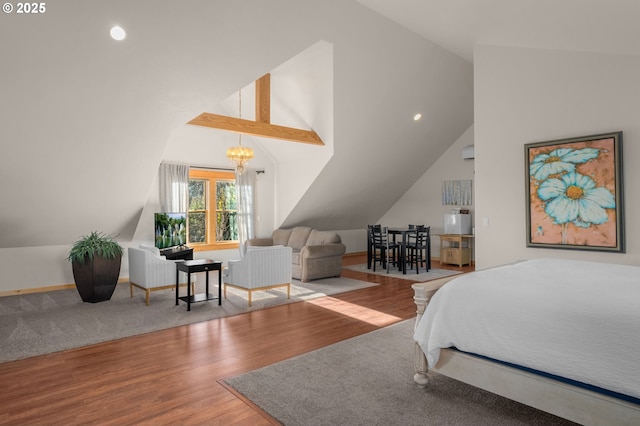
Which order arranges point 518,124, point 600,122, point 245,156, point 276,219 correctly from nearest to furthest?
Result: point 600,122 → point 518,124 → point 245,156 → point 276,219

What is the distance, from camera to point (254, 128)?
21.4 feet

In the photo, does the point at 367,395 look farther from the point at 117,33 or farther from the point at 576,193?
the point at 117,33

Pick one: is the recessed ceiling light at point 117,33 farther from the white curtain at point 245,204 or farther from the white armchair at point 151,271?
the white curtain at point 245,204

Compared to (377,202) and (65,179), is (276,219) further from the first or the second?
(65,179)

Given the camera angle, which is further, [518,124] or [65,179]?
[65,179]

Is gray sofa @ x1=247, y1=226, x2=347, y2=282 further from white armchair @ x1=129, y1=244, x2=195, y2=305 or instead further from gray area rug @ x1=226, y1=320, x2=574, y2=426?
gray area rug @ x1=226, y1=320, x2=574, y2=426

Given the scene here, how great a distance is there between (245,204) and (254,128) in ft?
8.23

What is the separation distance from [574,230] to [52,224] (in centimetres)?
716

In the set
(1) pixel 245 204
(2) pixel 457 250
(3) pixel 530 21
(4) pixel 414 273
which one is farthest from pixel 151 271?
(2) pixel 457 250

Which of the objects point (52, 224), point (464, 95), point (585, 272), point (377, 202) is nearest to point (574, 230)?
point (585, 272)

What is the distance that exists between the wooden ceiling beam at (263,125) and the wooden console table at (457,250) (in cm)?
382

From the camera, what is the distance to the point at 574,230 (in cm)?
442

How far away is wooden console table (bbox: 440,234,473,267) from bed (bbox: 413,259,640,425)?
5.72 m

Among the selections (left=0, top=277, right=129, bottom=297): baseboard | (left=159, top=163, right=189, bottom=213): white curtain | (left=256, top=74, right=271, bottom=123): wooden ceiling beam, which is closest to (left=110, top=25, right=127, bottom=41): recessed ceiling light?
(left=256, top=74, right=271, bottom=123): wooden ceiling beam
